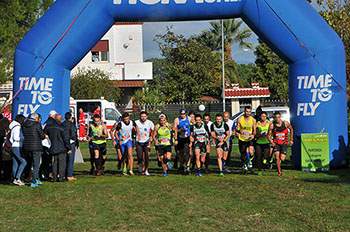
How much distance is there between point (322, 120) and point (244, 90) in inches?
1109

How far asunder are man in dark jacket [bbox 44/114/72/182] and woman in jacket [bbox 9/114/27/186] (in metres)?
0.71

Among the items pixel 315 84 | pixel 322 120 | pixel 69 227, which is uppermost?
pixel 315 84

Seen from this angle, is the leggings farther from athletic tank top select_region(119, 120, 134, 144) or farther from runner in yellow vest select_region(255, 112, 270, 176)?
athletic tank top select_region(119, 120, 134, 144)

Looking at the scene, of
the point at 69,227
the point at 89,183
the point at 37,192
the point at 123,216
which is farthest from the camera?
the point at 89,183

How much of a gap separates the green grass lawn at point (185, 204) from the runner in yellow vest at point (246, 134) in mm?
611

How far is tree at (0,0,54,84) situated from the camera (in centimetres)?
3841

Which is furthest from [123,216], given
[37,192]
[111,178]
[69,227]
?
[111,178]

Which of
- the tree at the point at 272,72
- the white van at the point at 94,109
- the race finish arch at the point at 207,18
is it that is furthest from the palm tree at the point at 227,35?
the race finish arch at the point at 207,18

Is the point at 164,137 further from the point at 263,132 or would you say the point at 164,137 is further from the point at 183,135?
the point at 263,132

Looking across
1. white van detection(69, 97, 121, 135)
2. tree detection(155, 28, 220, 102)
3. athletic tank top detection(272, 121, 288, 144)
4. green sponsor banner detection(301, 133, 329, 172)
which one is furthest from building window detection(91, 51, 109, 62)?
athletic tank top detection(272, 121, 288, 144)

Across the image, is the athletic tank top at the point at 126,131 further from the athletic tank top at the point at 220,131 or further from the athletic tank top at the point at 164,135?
the athletic tank top at the point at 220,131

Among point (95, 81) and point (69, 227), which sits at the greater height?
point (95, 81)

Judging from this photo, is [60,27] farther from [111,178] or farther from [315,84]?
[315,84]

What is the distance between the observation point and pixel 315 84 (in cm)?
1459
